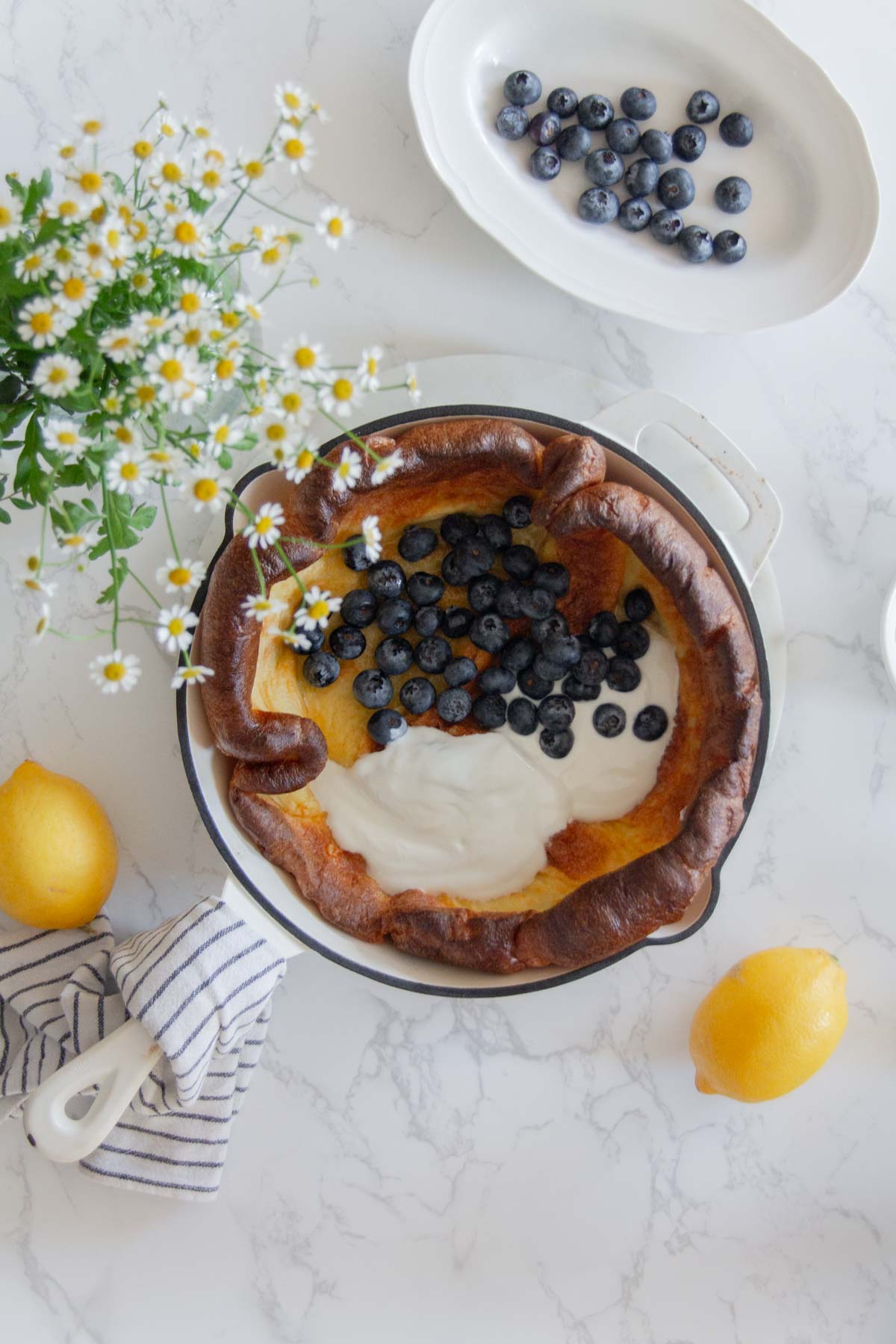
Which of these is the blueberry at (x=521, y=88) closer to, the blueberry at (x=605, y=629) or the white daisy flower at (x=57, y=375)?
the blueberry at (x=605, y=629)

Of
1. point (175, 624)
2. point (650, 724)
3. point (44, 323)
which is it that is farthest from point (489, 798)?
point (44, 323)

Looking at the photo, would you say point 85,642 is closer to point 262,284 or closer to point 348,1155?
point 262,284

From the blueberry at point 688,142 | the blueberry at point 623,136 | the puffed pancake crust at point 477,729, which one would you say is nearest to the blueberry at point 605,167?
the blueberry at point 623,136

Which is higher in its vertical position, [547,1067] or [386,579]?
[386,579]

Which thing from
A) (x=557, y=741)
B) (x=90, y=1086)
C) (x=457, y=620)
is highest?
(x=457, y=620)

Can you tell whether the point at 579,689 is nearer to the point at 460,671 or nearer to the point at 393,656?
the point at 460,671

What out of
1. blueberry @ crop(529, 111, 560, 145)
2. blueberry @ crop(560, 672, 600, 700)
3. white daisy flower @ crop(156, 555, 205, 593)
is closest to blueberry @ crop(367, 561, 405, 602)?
blueberry @ crop(560, 672, 600, 700)
